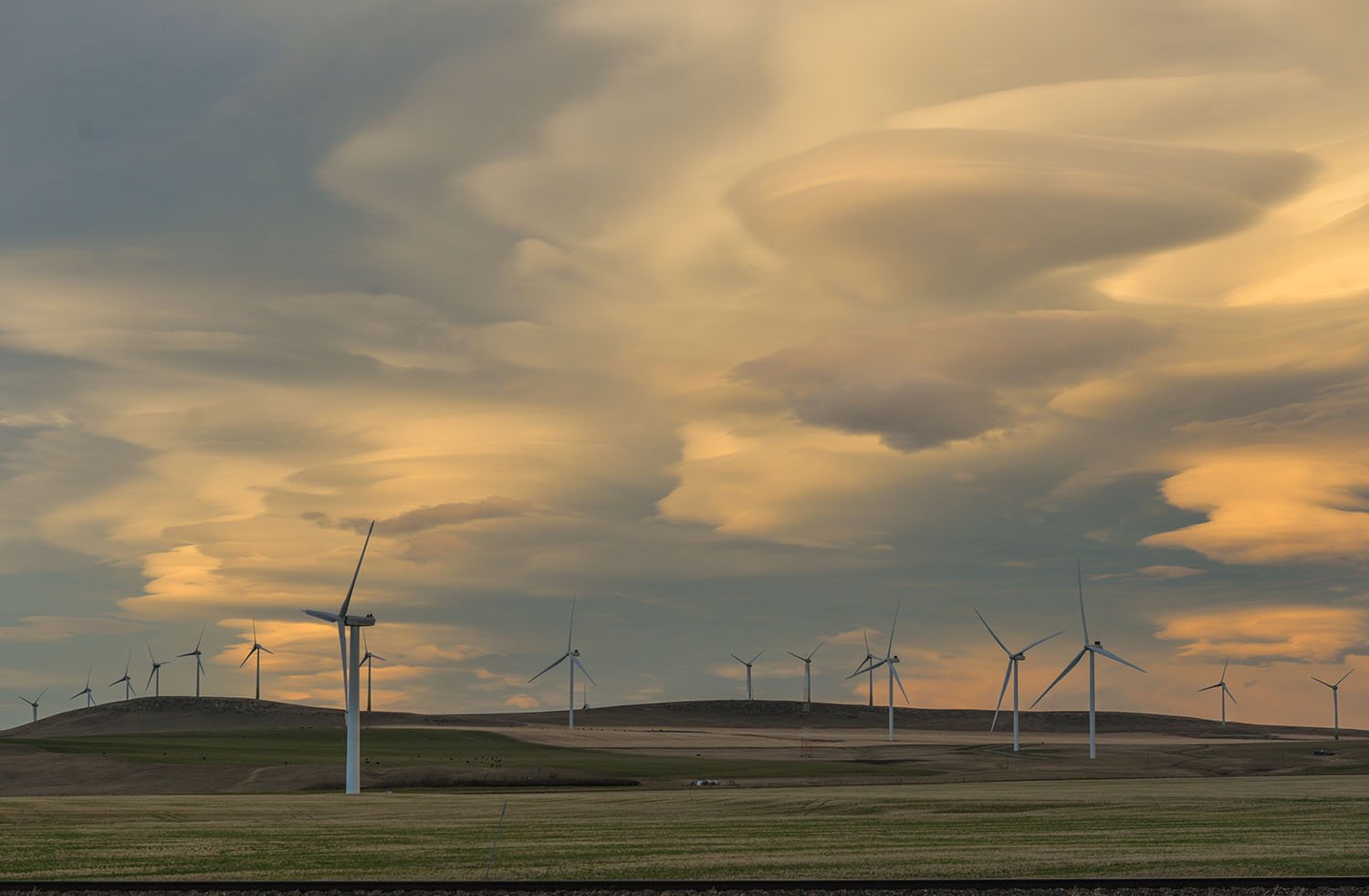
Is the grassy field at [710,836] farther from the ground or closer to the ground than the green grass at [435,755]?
farther from the ground

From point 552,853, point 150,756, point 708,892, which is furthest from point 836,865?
point 150,756

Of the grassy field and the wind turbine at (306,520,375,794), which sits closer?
the grassy field

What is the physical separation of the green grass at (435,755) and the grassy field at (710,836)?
4366 cm

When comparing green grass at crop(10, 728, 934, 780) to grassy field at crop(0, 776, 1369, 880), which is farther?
green grass at crop(10, 728, 934, 780)

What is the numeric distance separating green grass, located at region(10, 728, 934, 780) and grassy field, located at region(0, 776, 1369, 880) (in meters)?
43.7

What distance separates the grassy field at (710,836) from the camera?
37.8 metres

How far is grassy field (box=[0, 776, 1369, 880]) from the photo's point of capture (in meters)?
37.8

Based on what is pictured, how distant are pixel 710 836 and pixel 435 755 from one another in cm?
11151

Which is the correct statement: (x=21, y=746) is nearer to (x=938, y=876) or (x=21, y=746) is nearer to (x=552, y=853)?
(x=552, y=853)

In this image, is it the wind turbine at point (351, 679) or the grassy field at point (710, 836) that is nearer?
the grassy field at point (710, 836)

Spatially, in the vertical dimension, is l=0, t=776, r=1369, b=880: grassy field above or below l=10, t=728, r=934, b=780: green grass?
above

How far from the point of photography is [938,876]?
34906 mm

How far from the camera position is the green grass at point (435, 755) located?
126938 millimetres

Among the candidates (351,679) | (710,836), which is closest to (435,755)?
(351,679)
